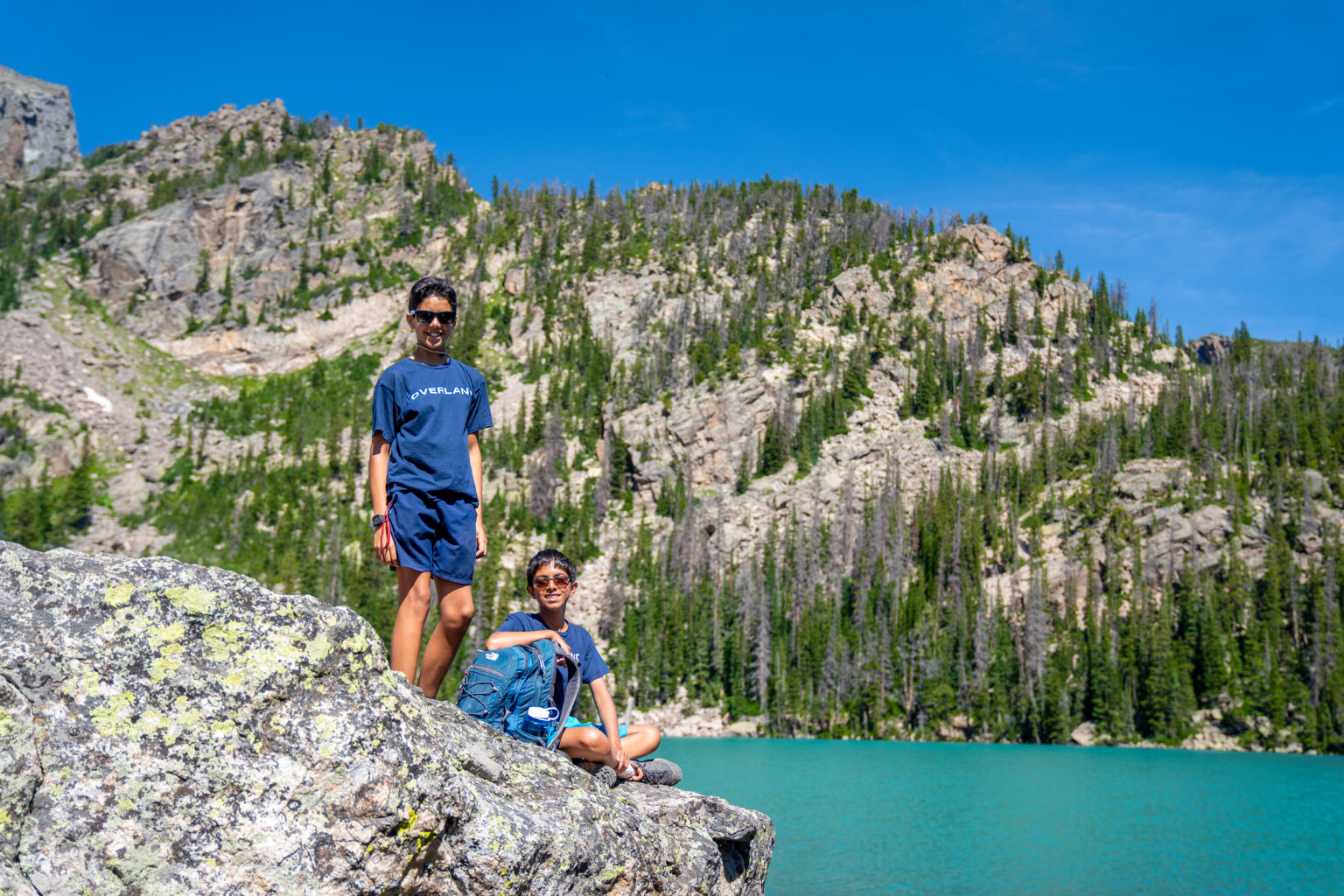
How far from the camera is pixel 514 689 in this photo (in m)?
6.27

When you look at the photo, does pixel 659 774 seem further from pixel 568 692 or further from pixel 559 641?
pixel 559 641

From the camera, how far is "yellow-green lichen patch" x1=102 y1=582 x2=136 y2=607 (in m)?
4.06

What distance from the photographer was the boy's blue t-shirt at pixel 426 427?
241 inches

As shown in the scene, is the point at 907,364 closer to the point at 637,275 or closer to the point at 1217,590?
the point at 637,275

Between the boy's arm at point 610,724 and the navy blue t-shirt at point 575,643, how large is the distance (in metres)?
0.12

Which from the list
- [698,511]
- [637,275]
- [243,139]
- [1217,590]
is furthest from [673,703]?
[243,139]

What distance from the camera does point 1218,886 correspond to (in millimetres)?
21281

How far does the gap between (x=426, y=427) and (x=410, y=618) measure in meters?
1.30

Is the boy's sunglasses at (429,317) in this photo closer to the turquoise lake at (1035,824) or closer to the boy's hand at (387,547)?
the boy's hand at (387,547)

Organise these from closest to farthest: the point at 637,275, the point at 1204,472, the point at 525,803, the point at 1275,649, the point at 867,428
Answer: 1. the point at 525,803
2. the point at 1275,649
3. the point at 1204,472
4. the point at 867,428
5. the point at 637,275

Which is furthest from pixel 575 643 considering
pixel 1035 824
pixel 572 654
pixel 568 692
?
pixel 1035 824

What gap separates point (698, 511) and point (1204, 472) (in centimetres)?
6578

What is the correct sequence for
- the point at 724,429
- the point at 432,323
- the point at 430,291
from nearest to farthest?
the point at 432,323 → the point at 430,291 → the point at 724,429

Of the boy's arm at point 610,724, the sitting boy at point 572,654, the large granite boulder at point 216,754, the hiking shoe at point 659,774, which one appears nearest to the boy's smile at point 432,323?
the sitting boy at point 572,654
